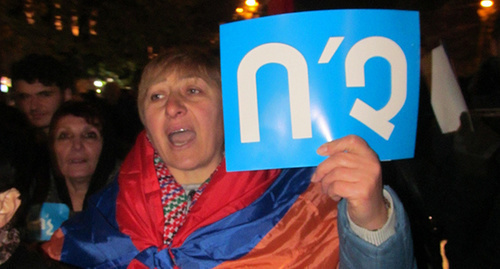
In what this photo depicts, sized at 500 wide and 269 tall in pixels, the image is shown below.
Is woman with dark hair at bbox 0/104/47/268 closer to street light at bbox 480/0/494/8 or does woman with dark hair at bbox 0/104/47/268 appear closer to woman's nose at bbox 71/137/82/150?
woman's nose at bbox 71/137/82/150

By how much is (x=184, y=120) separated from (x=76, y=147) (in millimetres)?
988

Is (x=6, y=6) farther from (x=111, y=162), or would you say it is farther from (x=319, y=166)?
(x=319, y=166)

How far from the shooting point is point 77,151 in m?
2.18

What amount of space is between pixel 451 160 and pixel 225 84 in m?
1.37

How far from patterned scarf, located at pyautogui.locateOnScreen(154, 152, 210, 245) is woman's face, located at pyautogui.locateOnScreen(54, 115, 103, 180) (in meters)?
0.80

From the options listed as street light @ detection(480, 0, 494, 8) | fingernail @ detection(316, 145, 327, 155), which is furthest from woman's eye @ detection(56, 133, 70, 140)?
street light @ detection(480, 0, 494, 8)

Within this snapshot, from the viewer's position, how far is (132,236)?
4.48 feet

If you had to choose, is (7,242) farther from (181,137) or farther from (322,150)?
(322,150)

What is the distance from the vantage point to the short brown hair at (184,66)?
1504mm

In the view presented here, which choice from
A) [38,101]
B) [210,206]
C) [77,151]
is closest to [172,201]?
[210,206]

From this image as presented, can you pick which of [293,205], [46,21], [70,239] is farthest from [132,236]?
[46,21]


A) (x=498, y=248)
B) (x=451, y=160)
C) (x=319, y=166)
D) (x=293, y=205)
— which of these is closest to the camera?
(x=319, y=166)

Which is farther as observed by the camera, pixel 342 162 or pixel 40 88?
A: pixel 40 88

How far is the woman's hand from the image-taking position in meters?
0.98
